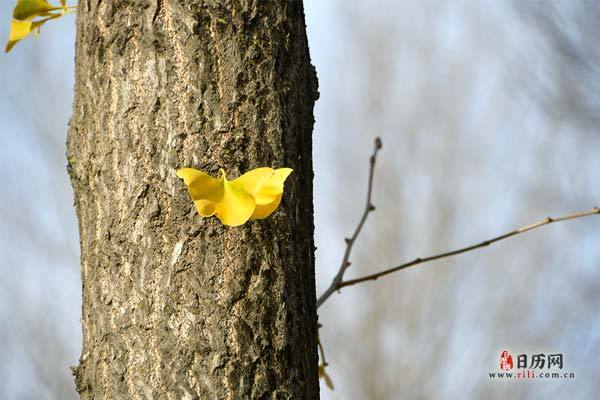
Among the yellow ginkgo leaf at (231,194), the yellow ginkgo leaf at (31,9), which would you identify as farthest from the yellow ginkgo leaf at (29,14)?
the yellow ginkgo leaf at (231,194)

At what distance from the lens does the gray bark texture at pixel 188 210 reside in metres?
0.64

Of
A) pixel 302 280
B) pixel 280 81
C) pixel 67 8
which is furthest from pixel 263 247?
pixel 67 8

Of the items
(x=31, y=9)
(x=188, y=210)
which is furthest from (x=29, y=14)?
(x=188, y=210)

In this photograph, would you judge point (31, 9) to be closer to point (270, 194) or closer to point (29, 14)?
point (29, 14)

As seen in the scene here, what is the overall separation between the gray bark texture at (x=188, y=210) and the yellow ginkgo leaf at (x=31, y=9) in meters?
0.11

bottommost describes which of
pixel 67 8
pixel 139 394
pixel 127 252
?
pixel 139 394

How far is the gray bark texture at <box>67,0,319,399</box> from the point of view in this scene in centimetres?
64

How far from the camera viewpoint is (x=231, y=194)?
0.63m

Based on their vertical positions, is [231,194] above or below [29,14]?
below

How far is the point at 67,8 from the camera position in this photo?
2.69 ft

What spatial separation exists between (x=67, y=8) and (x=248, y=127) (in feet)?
1.05

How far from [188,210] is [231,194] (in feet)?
0.19

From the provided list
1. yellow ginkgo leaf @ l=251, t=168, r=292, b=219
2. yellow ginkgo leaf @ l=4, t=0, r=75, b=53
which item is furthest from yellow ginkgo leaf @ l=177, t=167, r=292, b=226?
yellow ginkgo leaf @ l=4, t=0, r=75, b=53

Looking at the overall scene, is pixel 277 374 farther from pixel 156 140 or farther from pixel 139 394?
pixel 156 140
